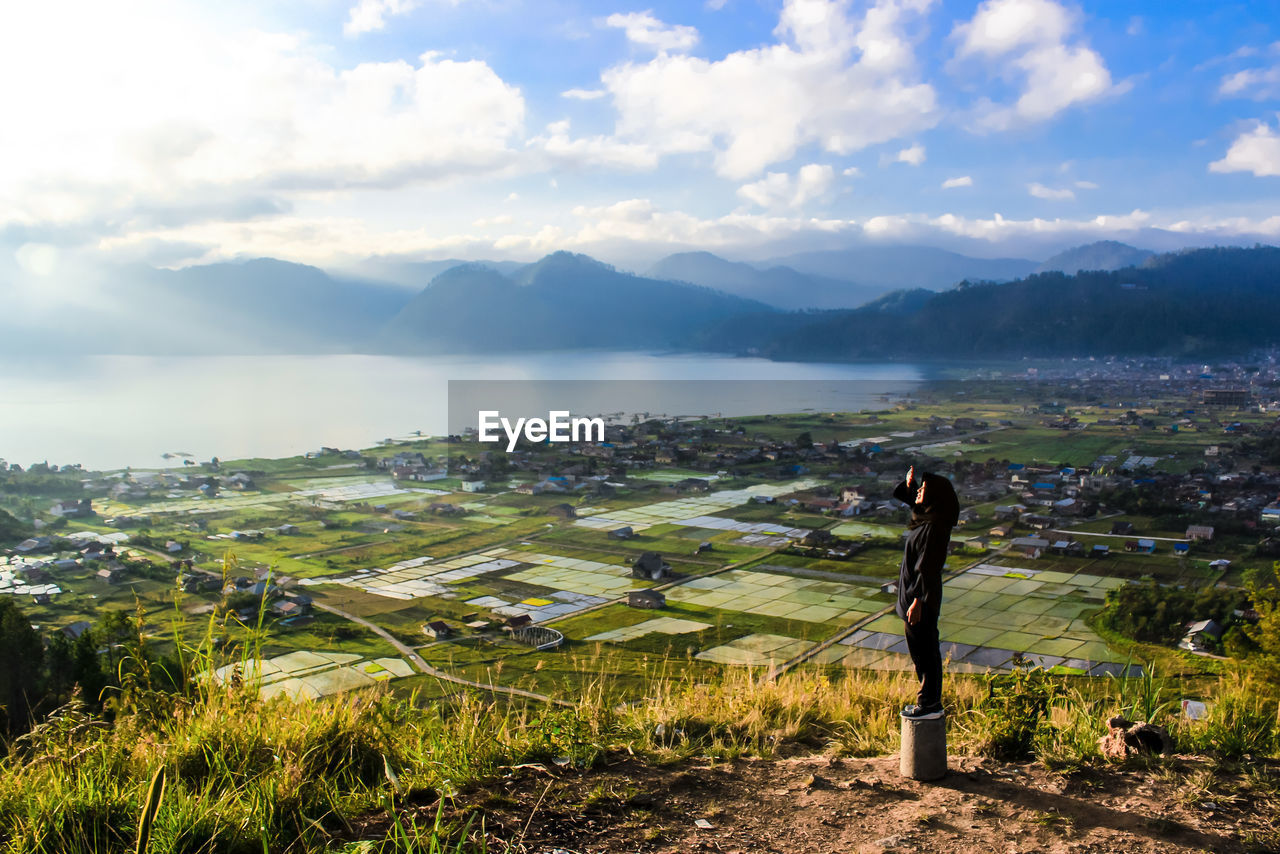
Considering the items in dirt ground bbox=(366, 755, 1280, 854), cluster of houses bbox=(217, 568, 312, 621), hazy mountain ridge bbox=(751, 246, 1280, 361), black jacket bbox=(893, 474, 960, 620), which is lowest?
cluster of houses bbox=(217, 568, 312, 621)

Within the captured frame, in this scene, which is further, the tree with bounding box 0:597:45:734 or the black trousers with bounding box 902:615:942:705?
the tree with bounding box 0:597:45:734

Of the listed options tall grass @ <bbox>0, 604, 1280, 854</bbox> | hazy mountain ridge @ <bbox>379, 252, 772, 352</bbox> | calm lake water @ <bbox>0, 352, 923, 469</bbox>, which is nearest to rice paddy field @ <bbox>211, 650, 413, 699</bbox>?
tall grass @ <bbox>0, 604, 1280, 854</bbox>

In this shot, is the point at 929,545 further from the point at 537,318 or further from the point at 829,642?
the point at 537,318

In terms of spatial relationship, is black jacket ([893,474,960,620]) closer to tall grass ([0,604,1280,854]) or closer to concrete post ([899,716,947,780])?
concrete post ([899,716,947,780])

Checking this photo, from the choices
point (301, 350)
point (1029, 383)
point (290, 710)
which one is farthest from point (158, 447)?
point (301, 350)

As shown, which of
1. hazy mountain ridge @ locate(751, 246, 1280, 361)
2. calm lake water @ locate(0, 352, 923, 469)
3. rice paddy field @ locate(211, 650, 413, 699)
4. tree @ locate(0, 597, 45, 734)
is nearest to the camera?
tree @ locate(0, 597, 45, 734)

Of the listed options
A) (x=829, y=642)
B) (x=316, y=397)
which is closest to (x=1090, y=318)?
(x=316, y=397)
